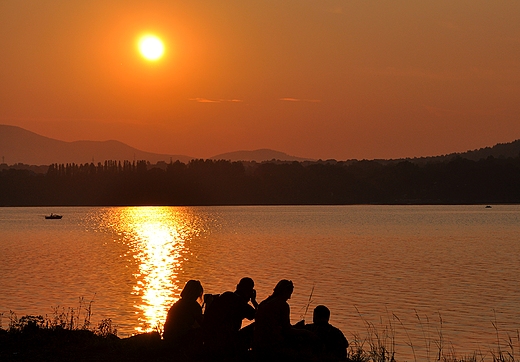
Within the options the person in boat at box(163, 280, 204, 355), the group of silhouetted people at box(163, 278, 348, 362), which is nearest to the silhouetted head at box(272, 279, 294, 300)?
the group of silhouetted people at box(163, 278, 348, 362)

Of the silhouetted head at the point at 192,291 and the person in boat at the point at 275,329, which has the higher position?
the silhouetted head at the point at 192,291

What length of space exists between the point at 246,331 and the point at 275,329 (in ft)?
4.39

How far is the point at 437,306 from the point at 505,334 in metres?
7.21

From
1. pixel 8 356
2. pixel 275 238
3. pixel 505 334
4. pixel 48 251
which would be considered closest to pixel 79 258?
pixel 48 251

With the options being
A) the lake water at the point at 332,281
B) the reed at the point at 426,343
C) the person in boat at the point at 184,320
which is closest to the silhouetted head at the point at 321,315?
the person in boat at the point at 184,320

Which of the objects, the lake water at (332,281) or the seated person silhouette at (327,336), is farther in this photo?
the lake water at (332,281)

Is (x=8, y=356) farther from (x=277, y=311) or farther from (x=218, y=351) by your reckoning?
(x=277, y=311)

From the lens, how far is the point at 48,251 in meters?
76.9

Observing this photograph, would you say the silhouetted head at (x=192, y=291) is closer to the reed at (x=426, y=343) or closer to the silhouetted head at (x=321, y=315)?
the silhouetted head at (x=321, y=315)

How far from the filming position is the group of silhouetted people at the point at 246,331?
15984mm

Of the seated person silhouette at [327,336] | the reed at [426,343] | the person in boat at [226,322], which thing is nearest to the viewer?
the person in boat at [226,322]

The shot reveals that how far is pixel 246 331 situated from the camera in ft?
56.3

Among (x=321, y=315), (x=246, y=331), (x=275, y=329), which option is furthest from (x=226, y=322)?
(x=321, y=315)

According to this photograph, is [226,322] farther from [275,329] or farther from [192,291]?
[192,291]
